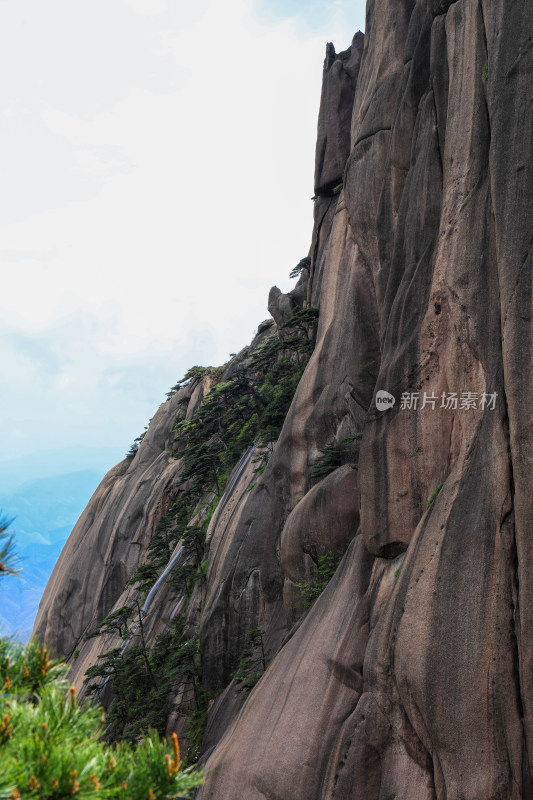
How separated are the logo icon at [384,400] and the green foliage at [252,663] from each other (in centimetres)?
697

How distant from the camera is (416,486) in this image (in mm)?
11477

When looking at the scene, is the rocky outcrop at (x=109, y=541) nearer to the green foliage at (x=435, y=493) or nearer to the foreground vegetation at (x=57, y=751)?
the green foliage at (x=435, y=493)

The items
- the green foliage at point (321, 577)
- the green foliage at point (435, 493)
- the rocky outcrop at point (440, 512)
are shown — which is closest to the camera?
the rocky outcrop at point (440, 512)

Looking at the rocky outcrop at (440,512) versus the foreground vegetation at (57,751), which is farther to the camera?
the rocky outcrop at (440,512)

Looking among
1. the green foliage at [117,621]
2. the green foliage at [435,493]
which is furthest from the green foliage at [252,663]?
the green foliage at [435,493]

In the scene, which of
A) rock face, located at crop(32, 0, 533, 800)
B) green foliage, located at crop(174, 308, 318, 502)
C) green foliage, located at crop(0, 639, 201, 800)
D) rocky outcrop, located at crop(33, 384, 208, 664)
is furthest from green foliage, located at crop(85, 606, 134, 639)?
green foliage, located at crop(0, 639, 201, 800)

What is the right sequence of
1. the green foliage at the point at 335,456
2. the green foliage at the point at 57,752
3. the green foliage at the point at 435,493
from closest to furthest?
the green foliage at the point at 57,752
the green foliage at the point at 435,493
the green foliage at the point at 335,456

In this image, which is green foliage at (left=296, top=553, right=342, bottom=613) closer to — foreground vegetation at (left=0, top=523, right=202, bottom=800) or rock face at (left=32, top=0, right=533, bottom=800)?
rock face at (left=32, top=0, right=533, bottom=800)

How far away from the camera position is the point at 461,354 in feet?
35.7

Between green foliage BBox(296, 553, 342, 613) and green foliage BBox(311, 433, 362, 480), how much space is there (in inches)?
89.9

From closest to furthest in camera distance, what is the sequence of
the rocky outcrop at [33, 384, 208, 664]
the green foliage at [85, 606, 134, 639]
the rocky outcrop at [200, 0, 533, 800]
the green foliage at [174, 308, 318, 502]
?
the rocky outcrop at [200, 0, 533, 800] → the green foliage at [85, 606, 134, 639] → the green foliage at [174, 308, 318, 502] → the rocky outcrop at [33, 384, 208, 664]

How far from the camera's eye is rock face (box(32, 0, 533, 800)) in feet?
28.3

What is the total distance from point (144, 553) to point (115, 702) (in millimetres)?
8751

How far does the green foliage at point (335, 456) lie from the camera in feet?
51.5
